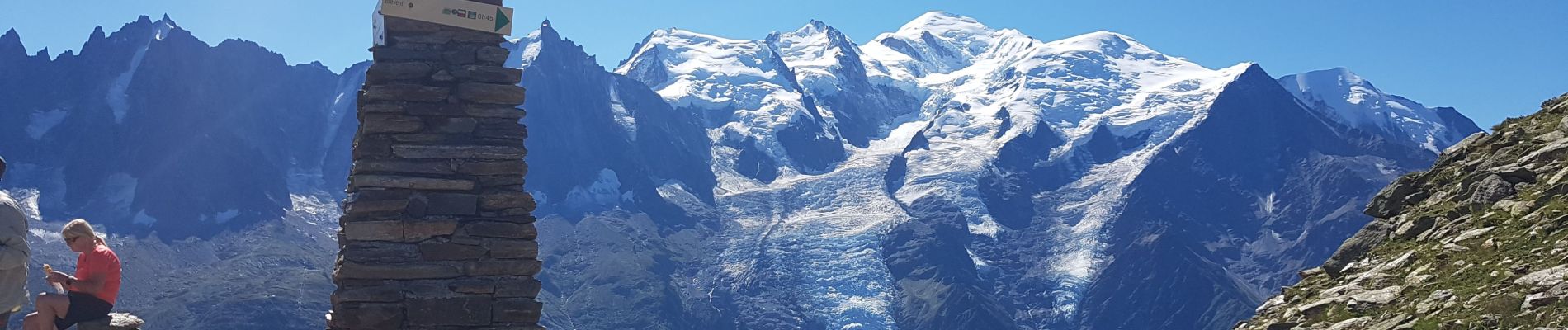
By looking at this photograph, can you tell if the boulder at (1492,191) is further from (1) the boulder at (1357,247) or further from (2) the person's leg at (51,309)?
(2) the person's leg at (51,309)

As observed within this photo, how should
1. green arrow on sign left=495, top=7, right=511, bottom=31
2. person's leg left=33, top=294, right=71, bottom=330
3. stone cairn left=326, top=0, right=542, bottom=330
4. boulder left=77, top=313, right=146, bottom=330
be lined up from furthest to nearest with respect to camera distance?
green arrow on sign left=495, top=7, right=511, bottom=31 < boulder left=77, top=313, right=146, bottom=330 < stone cairn left=326, top=0, right=542, bottom=330 < person's leg left=33, top=294, right=71, bottom=330

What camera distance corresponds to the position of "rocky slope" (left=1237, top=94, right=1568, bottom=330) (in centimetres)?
1691

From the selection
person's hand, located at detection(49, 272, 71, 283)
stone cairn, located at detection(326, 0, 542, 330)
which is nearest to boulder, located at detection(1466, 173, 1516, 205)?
stone cairn, located at detection(326, 0, 542, 330)

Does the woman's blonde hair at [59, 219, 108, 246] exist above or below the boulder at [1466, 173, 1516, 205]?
above

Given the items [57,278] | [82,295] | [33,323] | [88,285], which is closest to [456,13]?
[88,285]

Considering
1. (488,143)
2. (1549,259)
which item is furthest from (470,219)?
(1549,259)

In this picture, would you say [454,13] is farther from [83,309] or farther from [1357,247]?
[1357,247]

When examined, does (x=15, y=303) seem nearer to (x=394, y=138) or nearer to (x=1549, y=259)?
(x=394, y=138)

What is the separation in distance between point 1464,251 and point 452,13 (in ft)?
44.4

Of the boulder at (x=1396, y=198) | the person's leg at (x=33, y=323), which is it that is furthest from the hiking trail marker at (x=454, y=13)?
the boulder at (x=1396, y=198)

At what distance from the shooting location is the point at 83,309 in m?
20.1

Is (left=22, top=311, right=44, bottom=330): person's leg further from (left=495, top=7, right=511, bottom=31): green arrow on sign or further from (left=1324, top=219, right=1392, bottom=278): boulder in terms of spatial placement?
(left=1324, top=219, right=1392, bottom=278): boulder

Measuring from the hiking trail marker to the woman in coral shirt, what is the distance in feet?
15.1

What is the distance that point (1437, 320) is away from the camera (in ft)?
55.3
